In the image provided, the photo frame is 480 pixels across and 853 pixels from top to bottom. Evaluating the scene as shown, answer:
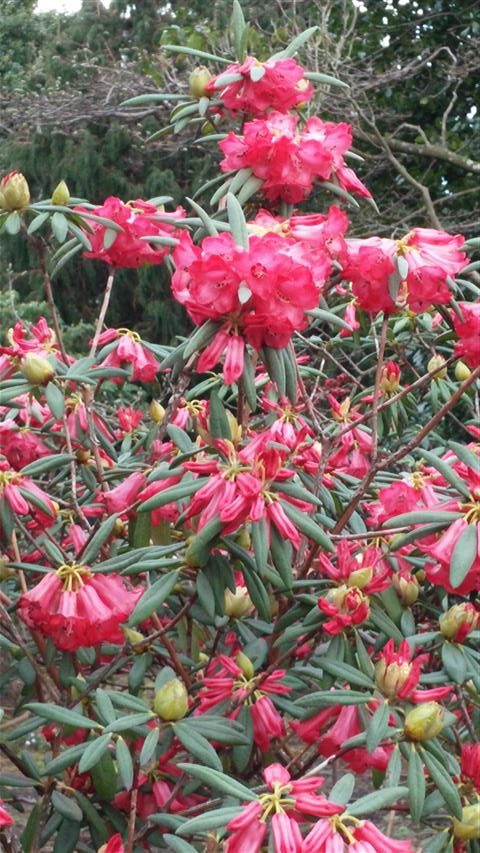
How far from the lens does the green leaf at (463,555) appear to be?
111 centimetres

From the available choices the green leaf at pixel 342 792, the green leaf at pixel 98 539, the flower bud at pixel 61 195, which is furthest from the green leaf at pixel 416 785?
the flower bud at pixel 61 195

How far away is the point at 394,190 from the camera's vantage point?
538 cm

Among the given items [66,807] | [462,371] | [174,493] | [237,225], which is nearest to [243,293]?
[237,225]

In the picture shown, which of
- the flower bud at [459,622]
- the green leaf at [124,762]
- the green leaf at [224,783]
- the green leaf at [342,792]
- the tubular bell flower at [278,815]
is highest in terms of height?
the tubular bell flower at [278,815]

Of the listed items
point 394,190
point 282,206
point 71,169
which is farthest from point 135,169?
point 282,206

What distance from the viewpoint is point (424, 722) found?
42.0 inches

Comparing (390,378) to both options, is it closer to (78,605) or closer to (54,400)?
(54,400)

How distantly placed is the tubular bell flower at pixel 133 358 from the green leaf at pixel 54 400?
253 mm

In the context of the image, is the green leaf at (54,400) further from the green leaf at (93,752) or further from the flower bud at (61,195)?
the green leaf at (93,752)

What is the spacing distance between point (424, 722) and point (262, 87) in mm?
1038

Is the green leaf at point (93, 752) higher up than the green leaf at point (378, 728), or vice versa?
the green leaf at point (378, 728)

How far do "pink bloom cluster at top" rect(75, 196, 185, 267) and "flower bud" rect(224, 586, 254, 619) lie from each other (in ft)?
1.80

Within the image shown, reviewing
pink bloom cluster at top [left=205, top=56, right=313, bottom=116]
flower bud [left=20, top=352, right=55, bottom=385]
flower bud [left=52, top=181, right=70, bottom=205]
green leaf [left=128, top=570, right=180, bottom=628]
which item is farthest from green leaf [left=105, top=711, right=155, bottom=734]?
pink bloom cluster at top [left=205, top=56, right=313, bottom=116]

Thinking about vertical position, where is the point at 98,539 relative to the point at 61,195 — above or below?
below
